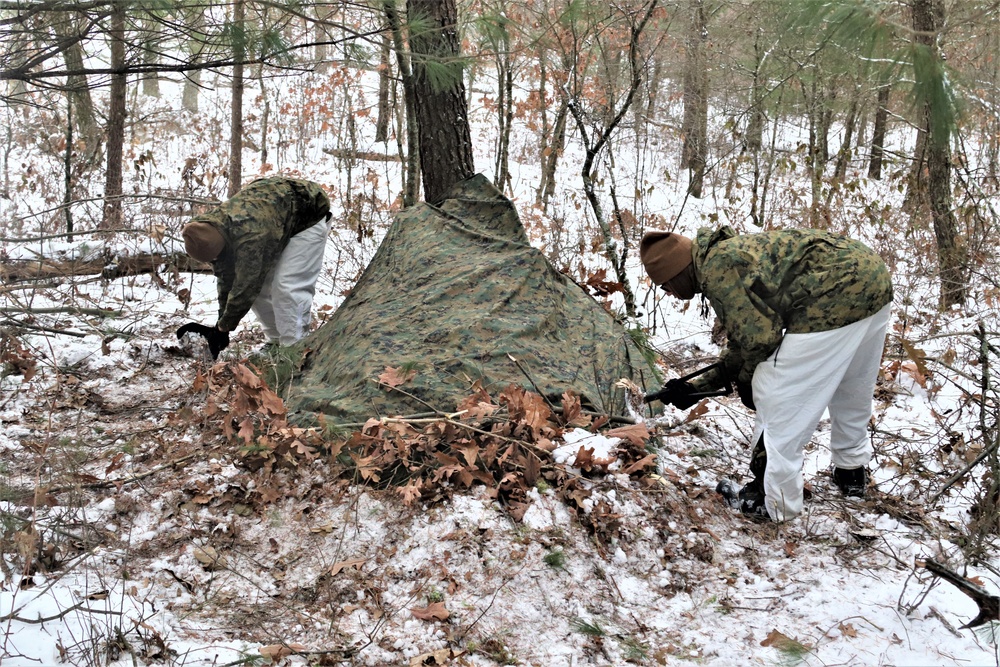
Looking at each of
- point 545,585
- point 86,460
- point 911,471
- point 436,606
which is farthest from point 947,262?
A: point 86,460

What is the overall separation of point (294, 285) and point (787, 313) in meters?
3.38

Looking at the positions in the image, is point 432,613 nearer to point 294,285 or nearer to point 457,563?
point 457,563

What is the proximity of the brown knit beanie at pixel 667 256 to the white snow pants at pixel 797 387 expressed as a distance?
588 mm

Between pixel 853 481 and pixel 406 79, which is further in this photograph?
pixel 406 79

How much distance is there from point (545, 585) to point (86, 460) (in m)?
2.32

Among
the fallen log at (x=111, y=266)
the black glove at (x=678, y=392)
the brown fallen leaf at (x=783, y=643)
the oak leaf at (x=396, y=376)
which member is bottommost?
the brown fallen leaf at (x=783, y=643)

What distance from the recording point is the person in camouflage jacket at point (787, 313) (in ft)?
11.3

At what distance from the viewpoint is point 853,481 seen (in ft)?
12.9

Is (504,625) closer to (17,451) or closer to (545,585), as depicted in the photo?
(545,585)

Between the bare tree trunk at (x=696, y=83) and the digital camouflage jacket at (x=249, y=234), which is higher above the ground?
the bare tree trunk at (x=696, y=83)

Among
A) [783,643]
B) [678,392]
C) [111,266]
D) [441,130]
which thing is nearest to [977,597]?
[783,643]

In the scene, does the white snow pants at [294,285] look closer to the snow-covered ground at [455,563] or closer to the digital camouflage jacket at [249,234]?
the digital camouflage jacket at [249,234]

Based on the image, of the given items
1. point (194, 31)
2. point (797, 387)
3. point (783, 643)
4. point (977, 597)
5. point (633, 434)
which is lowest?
point (783, 643)

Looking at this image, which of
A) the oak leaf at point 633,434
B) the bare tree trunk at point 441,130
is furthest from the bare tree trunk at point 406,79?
the oak leaf at point 633,434
